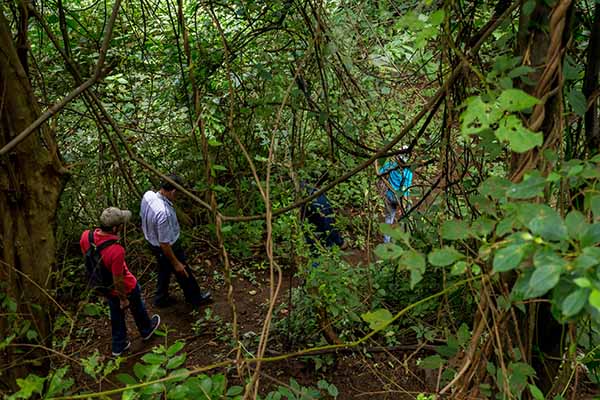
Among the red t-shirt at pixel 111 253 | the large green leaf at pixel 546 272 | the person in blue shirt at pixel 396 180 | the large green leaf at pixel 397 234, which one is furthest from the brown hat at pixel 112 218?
the large green leaf at pixel 546 272

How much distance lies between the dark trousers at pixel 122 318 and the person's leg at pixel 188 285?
54 cm

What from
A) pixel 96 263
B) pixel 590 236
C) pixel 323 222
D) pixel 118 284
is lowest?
pixel 323 222

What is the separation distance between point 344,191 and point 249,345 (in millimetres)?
2228

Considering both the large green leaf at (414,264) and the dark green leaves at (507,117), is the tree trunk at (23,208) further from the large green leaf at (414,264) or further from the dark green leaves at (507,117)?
the dark green leaves at (507,117)

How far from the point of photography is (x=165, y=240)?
479 centimetres

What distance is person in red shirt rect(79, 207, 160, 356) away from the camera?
164 inches

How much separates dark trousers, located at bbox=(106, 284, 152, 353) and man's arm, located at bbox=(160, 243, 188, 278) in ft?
1.32

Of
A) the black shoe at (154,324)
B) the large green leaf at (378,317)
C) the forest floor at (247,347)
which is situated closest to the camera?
the large green leaf at (378,317)

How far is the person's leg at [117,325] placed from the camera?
4562 millimetres

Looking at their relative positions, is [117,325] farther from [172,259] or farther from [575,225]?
[575,225]

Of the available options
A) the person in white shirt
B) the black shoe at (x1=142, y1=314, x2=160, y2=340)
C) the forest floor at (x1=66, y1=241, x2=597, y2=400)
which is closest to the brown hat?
the person in white shirt

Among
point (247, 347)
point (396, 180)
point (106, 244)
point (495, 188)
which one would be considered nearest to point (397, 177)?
point (396, 180)

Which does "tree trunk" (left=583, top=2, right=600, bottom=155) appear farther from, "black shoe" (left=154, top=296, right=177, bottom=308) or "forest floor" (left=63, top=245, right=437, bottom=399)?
"black shoe" (left=154, top=296, right=177, bottom=308)

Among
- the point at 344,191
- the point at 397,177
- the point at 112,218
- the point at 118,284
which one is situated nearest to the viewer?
the point at 397,177
